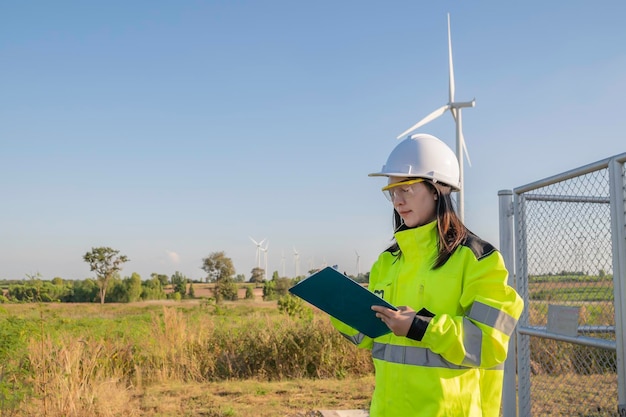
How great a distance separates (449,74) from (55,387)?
43.3 ft

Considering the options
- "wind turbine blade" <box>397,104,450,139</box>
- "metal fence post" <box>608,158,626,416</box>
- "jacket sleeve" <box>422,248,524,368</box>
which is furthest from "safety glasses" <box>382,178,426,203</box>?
"wind turbine blade" <box>397,104,450,139</box>

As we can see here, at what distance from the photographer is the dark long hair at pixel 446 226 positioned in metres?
2.22

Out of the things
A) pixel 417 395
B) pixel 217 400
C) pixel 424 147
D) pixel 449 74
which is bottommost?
pixel 217 400

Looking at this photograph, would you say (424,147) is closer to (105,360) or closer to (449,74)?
(105,360)

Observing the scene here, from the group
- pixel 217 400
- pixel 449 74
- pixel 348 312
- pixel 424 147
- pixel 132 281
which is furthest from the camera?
pixel 132 281

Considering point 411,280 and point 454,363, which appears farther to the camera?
Answer: point 411,280

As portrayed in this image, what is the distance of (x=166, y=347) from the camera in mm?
9594

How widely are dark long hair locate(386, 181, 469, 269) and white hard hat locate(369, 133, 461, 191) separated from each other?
4 cm

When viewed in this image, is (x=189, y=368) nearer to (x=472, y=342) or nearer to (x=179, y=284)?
(x=472, y=342)

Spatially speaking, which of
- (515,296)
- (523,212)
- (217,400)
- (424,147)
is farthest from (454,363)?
(217,400)

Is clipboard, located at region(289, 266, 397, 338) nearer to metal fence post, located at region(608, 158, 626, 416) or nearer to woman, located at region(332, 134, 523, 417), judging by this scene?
woman, located at region(332, 134, 523, 417)

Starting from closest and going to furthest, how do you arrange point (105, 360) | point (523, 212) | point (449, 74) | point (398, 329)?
point (398, 329) < point (523, 212) < point (105, 360) < point (449, 74)

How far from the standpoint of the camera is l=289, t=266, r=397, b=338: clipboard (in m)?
2.07

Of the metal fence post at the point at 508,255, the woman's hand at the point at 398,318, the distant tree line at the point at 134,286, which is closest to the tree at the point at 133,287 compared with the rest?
the distant tree line at the point at 134,286
